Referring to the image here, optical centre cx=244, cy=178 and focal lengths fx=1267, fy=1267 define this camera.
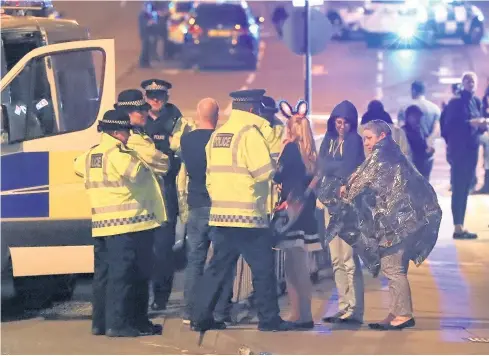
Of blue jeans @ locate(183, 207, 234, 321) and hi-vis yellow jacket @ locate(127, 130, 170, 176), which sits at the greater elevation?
hi-vis yellow jacket @ locate(127, 130, 170, 176)

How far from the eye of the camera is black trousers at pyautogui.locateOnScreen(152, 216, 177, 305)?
393 inches

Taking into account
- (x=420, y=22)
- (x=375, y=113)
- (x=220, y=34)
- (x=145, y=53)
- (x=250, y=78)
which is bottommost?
(x=250, y=78)

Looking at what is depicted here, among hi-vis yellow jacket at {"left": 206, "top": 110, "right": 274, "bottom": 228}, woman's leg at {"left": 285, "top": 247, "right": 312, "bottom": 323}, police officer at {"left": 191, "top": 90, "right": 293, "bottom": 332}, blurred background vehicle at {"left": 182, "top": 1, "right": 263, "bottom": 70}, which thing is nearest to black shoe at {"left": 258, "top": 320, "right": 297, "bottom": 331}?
police officer at {"left": 191, "top": 90, "right": 293, "bottom": 332}

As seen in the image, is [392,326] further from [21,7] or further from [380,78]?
[380,78]

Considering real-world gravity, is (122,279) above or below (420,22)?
below

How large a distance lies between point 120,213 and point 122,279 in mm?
490

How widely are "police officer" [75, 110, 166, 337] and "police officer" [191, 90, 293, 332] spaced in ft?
1.49

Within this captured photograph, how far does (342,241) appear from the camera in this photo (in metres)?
9.59

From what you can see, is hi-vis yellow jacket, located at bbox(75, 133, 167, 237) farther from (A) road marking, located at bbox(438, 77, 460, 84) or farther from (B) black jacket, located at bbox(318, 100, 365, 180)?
(A) road marking, located at bbox(438, 77, 460, 84)

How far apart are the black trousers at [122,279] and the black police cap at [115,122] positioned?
2.53 ft

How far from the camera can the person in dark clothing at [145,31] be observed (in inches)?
Result: 1216

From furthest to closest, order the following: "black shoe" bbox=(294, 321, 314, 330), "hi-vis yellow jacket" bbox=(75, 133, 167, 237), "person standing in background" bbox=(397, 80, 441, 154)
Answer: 1. "person standing in background" bbox=(397, 80, 441, 154)
2. "black shoe" bbox=(294, 321, 314, 330)
3. "hi-vis yellow jacket" bbox=(75, 133, 167, 237)

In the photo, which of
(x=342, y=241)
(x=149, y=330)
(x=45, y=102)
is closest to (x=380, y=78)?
(x=45, y=102)

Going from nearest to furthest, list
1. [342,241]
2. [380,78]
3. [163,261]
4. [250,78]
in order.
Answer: [342,241] → [163,261] → [250,78] → [380,78]
